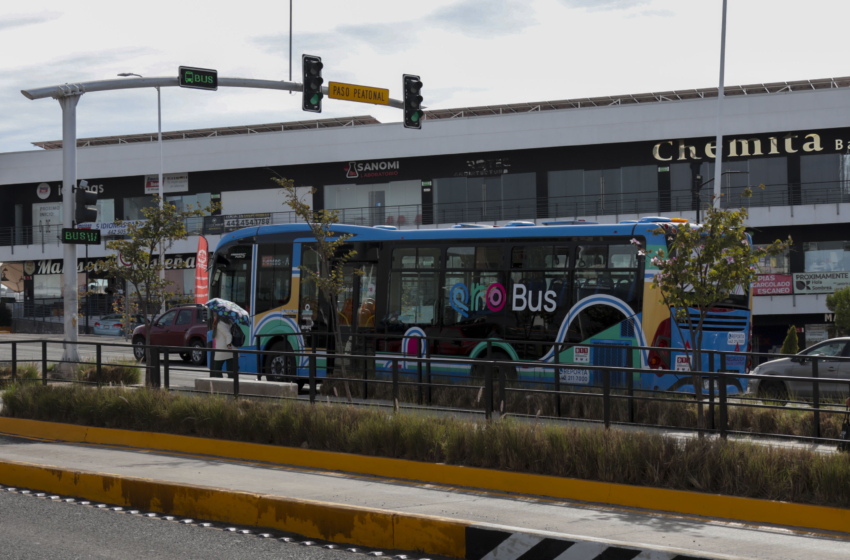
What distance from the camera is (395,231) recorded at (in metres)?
18.8

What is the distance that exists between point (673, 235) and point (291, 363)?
788cm

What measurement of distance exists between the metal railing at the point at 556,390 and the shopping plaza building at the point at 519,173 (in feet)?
69.2

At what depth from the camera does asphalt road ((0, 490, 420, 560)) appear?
6879 mm

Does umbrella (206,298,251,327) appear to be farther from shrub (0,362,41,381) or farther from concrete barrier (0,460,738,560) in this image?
concrete barrier (0,460,738,560)

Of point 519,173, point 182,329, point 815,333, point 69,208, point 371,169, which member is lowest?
point 815,333

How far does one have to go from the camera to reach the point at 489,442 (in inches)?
383

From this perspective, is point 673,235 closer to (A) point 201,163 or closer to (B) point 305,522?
(B) point 305,522

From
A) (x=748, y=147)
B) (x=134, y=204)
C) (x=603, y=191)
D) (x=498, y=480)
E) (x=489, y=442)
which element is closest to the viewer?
(x=498, y=480)

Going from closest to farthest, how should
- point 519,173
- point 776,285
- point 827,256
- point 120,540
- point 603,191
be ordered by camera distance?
point 120,540
point 776,285
point 827,256
point 603,191
point 519,173

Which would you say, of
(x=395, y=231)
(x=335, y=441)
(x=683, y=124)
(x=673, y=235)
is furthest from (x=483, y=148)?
(x=335, y=441)

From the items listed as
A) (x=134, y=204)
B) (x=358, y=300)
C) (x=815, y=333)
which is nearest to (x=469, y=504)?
(x=358, y=300)

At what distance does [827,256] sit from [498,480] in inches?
1403

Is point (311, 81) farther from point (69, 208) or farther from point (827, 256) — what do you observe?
point (827, 256)

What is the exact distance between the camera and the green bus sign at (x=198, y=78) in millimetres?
17625
